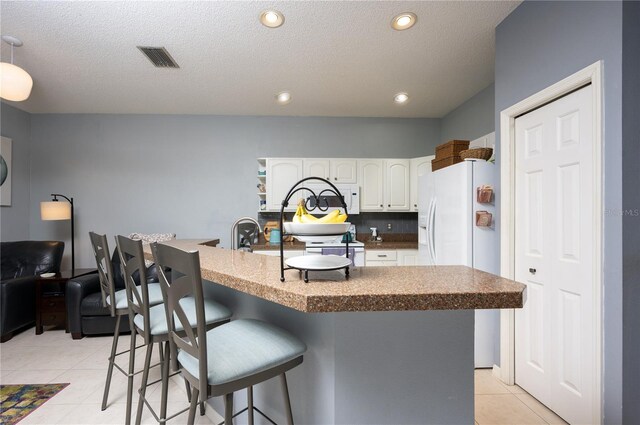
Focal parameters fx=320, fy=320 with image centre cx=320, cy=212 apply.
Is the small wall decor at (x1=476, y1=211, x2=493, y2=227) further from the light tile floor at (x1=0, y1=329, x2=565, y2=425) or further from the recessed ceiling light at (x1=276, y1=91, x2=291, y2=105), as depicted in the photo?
the recessed ceiling light at (x1=276, y1=91, x2=291, y2=105)

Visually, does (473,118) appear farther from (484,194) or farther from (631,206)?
(631,206)

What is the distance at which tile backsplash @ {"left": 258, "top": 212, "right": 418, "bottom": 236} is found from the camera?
15.3 ft

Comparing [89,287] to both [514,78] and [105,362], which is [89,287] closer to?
[105,362]

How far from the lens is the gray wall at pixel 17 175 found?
158 inches

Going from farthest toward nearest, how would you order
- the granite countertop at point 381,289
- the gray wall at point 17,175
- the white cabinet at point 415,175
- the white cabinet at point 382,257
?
the white cabinet at point 415,175
the white cabinet at point 382,257
the gray wall at point 17,175
the granite countertop at point 381,289

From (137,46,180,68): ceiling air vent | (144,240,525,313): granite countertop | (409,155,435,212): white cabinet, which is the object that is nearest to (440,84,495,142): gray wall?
(409,155,435,212): white cabinet

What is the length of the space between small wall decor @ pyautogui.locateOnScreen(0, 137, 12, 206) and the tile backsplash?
3104mm

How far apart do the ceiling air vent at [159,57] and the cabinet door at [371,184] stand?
2479mm

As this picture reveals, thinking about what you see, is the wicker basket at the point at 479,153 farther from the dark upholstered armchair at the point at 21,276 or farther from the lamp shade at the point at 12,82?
the dark upholstered armchair at the point at 21,276

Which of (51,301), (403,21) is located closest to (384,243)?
(403,21)

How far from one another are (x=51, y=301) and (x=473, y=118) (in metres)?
5.09

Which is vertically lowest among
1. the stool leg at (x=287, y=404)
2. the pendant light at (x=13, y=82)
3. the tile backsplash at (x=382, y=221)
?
the stool leg at (x=287, y=404)

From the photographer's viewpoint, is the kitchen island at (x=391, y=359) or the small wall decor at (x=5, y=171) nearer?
the kitchen island at (x=391, y=359)

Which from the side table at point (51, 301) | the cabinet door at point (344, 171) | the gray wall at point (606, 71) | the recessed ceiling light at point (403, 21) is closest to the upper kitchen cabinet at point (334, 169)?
the cabinet door at point (344, 171)
